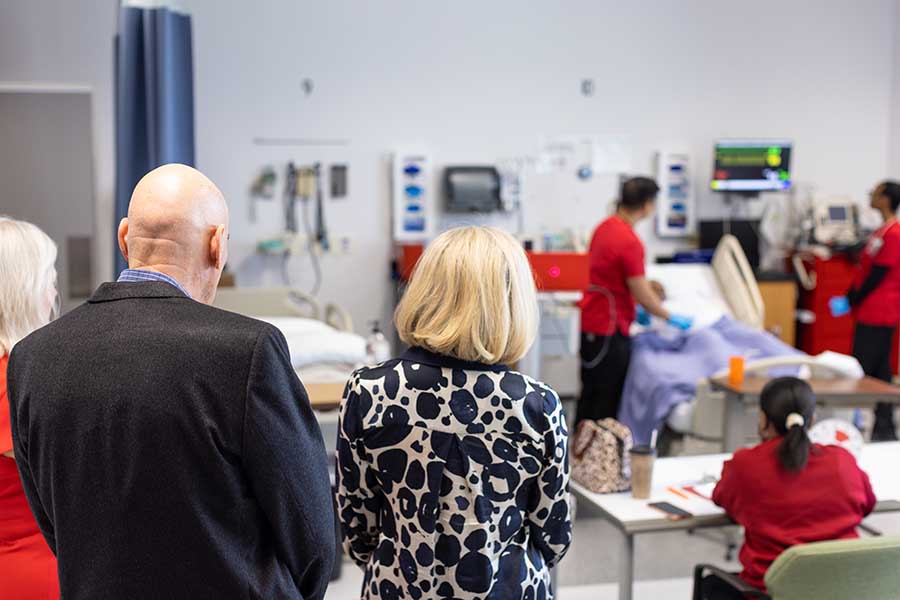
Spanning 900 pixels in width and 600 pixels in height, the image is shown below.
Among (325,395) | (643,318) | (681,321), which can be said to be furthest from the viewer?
(643,318)

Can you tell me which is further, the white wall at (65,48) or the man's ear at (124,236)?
the white wall at (65,48)

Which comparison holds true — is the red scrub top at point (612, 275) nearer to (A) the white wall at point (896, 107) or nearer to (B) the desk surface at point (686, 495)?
(B) the desk surface at point (686, 495)

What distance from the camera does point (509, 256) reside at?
1.79 metres

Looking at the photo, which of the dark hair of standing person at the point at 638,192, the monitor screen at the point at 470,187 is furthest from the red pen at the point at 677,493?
the monitor screen at the point at 470,187

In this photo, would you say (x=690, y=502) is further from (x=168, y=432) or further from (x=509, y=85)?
(x=509, y=85)

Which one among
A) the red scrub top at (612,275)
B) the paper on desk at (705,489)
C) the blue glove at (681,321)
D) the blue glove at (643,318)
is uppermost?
the red scrub top at (612,275)

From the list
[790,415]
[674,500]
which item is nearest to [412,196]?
[674,500]

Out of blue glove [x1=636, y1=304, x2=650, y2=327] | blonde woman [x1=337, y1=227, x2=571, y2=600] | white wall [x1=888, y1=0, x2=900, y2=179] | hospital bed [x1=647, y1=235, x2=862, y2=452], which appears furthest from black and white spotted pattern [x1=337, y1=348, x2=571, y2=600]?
white wall [x1=888, y1=0, x2=900, y2=179]

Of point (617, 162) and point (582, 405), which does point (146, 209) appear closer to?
point (582, 405)

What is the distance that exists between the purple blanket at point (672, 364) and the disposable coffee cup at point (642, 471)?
6.13 feet

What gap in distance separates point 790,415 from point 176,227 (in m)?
1.75

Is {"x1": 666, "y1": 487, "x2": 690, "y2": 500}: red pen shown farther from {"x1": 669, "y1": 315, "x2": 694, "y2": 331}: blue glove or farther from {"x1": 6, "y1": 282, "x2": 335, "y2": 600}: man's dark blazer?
{"x1": 669, "y1": 315, "x2": 694, "y2": 331}: blue glove

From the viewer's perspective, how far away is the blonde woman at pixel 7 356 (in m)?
1.72

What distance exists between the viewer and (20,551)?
1.75 m
